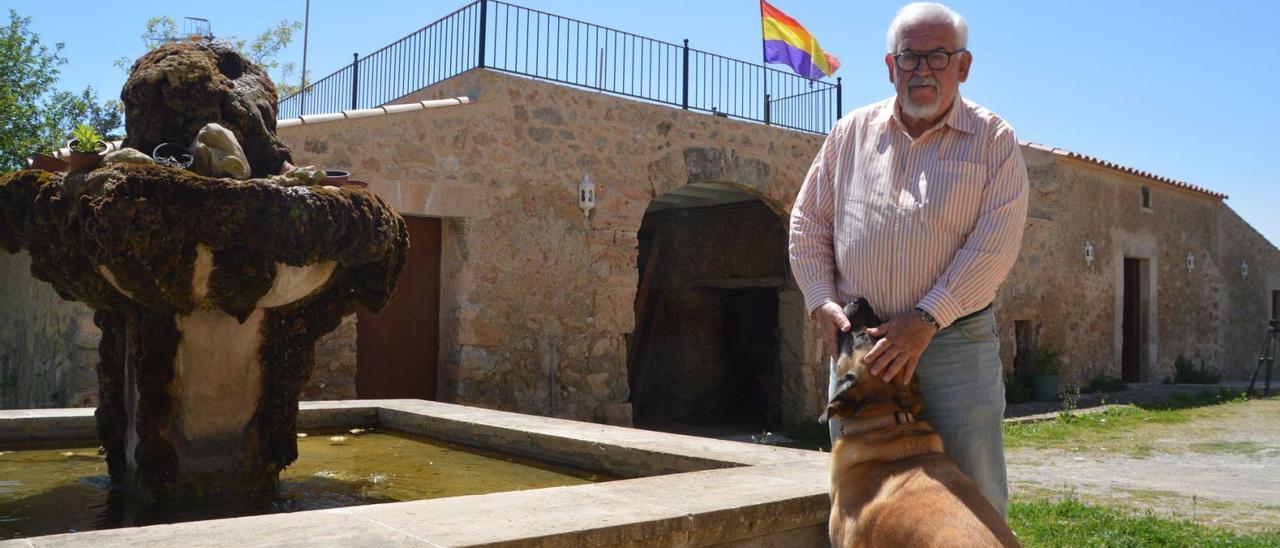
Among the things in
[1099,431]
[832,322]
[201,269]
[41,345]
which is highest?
[201,269]

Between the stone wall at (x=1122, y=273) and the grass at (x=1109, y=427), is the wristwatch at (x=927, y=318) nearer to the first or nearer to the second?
the grass at (x=1109, y=427)

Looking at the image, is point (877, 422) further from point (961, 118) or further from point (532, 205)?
point (532, 205)

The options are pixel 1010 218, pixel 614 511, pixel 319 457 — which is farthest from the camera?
pixel 319 457

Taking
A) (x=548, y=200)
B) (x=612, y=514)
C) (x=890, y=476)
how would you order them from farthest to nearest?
(x=548, y=200)
(x=612, y=514)
(x=890, y=476)

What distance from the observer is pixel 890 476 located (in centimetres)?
210

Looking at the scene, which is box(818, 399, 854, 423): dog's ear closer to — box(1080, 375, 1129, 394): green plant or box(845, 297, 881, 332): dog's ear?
box(845, 297, 881, 332): dog's ear

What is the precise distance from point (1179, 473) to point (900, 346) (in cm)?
620

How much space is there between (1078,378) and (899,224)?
14.6 metres

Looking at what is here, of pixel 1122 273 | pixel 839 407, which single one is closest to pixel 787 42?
pixel 1122 273

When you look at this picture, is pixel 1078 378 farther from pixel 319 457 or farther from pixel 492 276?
pixel 319 457

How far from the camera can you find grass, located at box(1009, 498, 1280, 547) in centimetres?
431

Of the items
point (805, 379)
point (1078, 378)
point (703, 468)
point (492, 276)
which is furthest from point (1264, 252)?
point (703, 468)

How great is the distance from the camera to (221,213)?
2996 millimetres

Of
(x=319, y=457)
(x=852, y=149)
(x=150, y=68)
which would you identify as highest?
(x=150, y=68)
